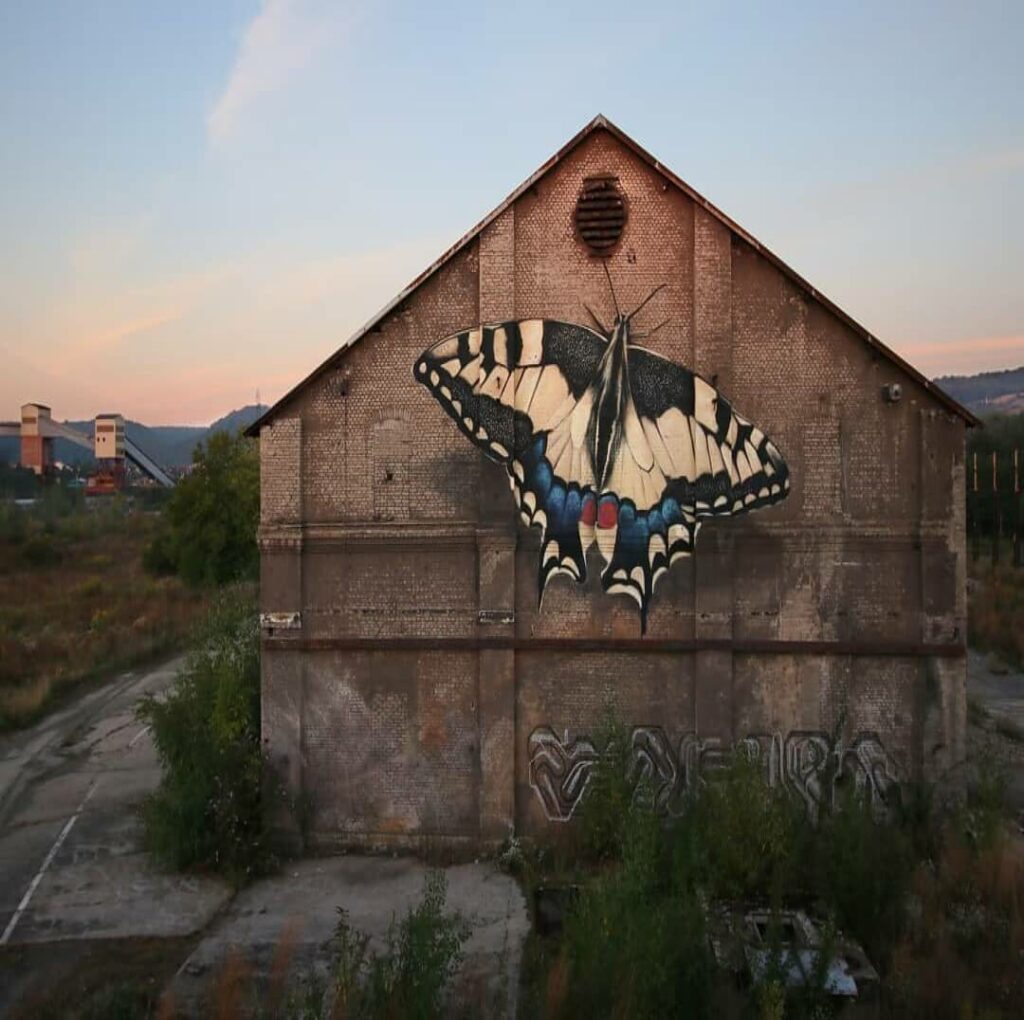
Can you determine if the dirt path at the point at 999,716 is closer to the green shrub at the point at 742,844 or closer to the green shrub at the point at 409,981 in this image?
the green shrub at the point at 742,844

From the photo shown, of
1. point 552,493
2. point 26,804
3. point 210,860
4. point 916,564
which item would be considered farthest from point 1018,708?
point 26,804

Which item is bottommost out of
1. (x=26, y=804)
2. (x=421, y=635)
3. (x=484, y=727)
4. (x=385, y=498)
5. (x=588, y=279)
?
(x=26, y=804)

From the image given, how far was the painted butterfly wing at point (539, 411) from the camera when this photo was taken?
11062mm

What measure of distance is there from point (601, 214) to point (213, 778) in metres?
8.33

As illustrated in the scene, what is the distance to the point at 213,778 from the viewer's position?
10992 mm

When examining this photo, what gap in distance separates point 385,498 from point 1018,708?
1573 cm

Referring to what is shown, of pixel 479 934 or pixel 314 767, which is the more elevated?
pixel 314 767

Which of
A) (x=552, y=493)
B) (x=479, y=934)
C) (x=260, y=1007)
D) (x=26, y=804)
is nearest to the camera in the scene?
(x=260, y=1007)

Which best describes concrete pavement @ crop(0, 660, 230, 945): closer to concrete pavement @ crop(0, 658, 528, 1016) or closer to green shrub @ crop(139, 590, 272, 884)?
concrete pavement @ crop(0, 658, 528, 1016)

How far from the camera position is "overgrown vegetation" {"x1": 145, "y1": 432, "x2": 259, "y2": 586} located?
31.4 m

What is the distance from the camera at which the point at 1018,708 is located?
19.6 m

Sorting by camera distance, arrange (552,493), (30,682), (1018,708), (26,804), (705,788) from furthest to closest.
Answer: (30,682) → (1018,708) → (26,804) → (552,493) → (705,788)

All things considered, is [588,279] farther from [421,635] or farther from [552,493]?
[421,635]

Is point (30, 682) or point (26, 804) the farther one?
point (30, 682)
